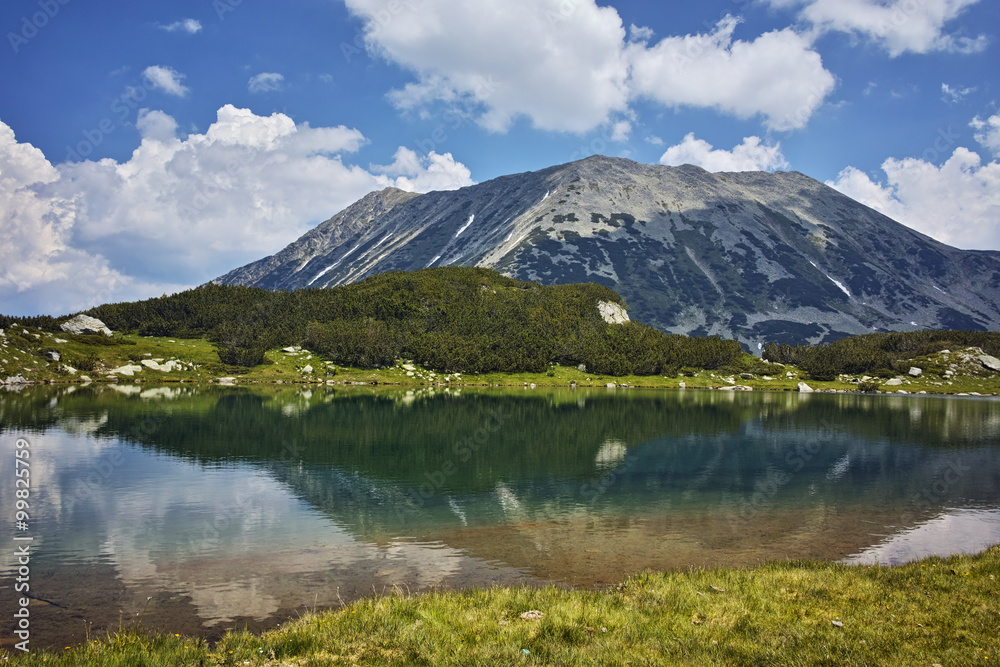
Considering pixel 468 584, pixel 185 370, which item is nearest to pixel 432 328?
pixel 185 370

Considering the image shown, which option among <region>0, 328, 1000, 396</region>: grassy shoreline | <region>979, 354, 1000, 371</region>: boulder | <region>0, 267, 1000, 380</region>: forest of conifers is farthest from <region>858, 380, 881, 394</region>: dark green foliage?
<region>979, 354, 1000, 371</region>: boulder

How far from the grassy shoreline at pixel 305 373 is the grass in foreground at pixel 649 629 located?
107 m

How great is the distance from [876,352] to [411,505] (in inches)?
7584

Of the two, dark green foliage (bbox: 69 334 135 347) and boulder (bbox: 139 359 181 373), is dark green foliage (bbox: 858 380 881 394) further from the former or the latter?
dark green foliage (bbox: 69 334 135 347)

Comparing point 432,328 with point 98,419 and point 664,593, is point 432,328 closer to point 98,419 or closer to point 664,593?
point 98,419

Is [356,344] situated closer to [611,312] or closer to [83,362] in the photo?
[83,362]

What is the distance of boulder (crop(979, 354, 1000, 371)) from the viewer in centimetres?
16438

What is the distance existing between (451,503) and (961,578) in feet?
71.0

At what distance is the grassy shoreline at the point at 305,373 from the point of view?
99.3 meters

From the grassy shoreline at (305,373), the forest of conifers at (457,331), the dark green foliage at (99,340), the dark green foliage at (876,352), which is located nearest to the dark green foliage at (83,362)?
the grassy shoreline at (305,373)

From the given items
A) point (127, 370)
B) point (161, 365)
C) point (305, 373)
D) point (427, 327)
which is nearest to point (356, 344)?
point (305, 373)

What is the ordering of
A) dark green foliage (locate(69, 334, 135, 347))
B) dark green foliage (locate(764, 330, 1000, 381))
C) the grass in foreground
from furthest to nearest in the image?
dark green foliage (locate(764, 330, 1000, 381)) < dark green foliage (locate(69, 334, 135, 347)) < the grass in foreground

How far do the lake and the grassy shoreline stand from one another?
42.0m

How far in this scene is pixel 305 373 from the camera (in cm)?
12938
